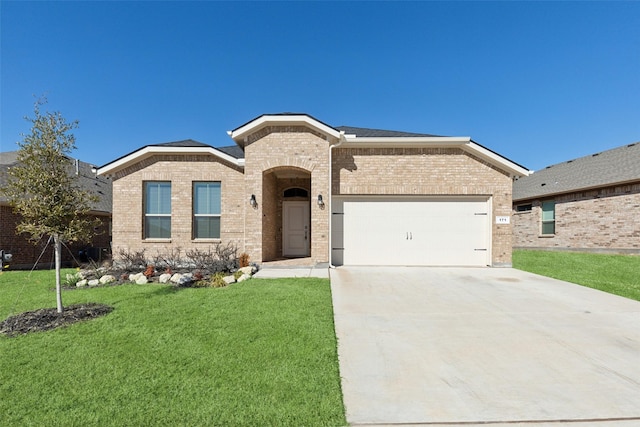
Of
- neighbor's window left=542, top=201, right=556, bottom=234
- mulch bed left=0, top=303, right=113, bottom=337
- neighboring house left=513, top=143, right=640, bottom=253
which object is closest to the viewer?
mulch bed left=0, top=303, right=113, bottom=337

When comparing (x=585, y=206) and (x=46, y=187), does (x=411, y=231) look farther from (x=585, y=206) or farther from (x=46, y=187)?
(x=585, y=206)

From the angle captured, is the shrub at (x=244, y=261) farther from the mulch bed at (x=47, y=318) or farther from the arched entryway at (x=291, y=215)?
the mulch bed at (x=47, y=318)

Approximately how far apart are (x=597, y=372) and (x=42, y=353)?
668 centimetres

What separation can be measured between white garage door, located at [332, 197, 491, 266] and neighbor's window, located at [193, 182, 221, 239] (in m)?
4.44

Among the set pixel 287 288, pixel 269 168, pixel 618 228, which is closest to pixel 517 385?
pixel 287 288

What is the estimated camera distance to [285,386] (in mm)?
2789

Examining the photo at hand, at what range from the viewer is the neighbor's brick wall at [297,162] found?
9.37 metres

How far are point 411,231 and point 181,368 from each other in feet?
28.6

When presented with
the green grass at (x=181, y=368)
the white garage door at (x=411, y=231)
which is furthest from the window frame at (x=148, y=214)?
the white garage door at (x=411, y=231)

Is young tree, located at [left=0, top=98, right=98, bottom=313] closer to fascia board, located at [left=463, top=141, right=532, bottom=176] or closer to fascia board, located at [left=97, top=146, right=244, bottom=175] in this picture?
fascia board, located at [left=97, top=146, right=244, bottom=175]

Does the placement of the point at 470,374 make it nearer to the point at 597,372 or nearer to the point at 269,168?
the point at 597,372

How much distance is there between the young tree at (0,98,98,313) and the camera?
482 cm

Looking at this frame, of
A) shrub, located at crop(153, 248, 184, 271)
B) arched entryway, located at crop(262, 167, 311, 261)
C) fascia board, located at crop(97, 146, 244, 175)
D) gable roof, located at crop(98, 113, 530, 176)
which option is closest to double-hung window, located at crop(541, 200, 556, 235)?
gable roof, located at crop(98, 113, 530, 176)

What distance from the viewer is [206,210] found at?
415 inches
